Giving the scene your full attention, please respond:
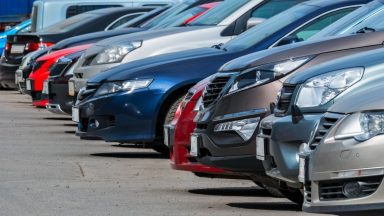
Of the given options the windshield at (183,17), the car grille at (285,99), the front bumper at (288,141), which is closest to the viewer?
the front bumper at (288,141)

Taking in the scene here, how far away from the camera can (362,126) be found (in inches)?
244

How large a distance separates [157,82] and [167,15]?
187 inches

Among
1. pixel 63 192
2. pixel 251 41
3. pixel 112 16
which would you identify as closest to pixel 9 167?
pixel 63 192

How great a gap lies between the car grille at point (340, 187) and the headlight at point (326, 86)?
41.8 inches

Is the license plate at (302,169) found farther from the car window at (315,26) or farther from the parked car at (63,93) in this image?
the parked car at (63,93)

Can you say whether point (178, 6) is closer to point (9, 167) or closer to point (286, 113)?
point (9, 167)

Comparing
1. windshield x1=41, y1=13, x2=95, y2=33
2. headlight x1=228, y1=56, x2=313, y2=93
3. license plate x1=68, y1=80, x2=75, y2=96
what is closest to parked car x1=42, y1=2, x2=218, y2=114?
license plate x1=68, y1=80, x2=75, y2=96

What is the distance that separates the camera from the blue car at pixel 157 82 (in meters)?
10.5

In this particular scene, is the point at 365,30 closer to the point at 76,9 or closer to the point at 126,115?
the point at 126,115

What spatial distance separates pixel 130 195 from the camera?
9.46m

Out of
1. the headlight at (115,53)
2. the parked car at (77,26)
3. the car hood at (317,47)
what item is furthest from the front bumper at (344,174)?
the parked car at (77,26)

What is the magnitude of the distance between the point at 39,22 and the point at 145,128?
10.8m

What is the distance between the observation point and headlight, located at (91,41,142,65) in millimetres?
13070

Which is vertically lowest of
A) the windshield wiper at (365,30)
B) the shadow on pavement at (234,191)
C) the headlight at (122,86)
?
the shadow on pavement at (234,191)
